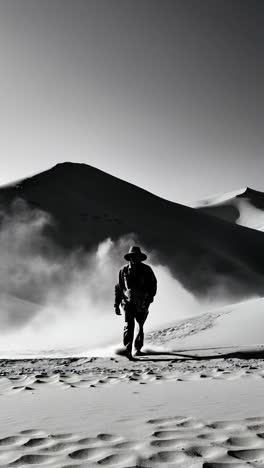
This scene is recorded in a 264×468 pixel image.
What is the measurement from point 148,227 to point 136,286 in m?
22.4

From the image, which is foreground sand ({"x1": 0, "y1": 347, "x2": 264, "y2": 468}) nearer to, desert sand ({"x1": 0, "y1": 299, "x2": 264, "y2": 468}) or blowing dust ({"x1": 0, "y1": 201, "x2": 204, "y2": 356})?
Result: desert sand ({"x1": 0, "y1": 299, "x2": 264, "y2": 468})

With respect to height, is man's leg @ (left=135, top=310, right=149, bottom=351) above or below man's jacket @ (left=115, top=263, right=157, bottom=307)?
below

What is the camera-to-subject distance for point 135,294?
798 cm

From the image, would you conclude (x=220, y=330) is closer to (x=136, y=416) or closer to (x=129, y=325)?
(x=129, y=325)

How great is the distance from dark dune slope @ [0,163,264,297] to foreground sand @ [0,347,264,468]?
668 inches

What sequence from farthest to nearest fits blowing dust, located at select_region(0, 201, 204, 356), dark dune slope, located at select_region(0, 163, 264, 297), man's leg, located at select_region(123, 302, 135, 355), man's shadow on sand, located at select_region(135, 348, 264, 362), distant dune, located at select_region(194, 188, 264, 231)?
distant dune, located at select_region(194, 188, 264, 231) → dark dune slope, located at select_region(0, 163, 264, 297) → blowing dust, located at select_region(0, 201, 204, 356) → man's leg, located at select_region(123, 302, 135, 355) → man's shadow on sand, located at select_region(135, 348, 264, 362)

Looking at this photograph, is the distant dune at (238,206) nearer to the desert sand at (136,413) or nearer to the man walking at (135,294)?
the man walking at (135,294)

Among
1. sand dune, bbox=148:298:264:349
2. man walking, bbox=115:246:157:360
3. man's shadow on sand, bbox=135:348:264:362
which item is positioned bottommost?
man's shadow on sand, bbox=135:348:264:362

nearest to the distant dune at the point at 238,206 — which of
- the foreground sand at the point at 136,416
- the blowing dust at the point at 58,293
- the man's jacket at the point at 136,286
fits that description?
the blowing dust at the point at 58,293

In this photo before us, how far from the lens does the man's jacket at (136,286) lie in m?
8.01

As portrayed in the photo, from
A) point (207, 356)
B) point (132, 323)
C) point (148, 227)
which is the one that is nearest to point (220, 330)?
point (132, 323)

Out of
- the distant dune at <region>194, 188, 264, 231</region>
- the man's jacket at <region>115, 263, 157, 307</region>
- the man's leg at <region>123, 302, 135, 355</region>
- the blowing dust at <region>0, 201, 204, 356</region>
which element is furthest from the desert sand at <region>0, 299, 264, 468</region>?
the distant dune at <region>194, 188, 264, 231</region>

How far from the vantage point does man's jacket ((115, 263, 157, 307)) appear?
8008mm

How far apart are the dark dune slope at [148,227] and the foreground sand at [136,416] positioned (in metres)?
17.0
